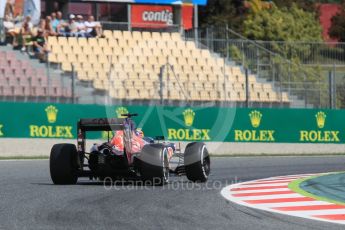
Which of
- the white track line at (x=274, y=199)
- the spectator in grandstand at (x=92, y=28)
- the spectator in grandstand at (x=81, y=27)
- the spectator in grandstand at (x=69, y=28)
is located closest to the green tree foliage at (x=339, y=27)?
the spectator in grandstand at (x=92, y=28)

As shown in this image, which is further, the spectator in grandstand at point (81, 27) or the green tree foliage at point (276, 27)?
the green tree foliage at point (276, 27)

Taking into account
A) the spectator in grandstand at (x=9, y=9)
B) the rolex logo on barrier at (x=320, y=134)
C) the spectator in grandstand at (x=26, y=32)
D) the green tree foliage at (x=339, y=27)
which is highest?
the green tree foliage at (x=339, y=27)

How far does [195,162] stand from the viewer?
15414 millimetres

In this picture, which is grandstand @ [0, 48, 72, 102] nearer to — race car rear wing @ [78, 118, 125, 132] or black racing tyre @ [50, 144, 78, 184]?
black racing tyre @ [50, 144, 78, 184]

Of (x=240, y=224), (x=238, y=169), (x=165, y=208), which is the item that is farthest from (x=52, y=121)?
(x=240, y=224)

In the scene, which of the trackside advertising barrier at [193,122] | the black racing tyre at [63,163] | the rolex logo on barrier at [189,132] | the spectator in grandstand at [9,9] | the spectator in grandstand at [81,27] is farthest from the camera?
the spectator in grandstand at [81,27]

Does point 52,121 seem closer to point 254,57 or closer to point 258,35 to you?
point 254,57

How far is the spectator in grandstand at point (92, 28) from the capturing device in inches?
1326

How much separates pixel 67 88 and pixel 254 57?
8.83m

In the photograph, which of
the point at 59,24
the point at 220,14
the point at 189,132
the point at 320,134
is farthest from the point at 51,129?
the point at 220,14

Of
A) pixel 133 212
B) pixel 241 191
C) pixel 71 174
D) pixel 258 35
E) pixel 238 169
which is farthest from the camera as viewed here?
pixel 258 35

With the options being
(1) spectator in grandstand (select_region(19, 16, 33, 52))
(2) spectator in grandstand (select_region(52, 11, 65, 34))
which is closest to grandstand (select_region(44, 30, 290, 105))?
(2) spectator in grandstand (select_region(52, 11, 65, 34))

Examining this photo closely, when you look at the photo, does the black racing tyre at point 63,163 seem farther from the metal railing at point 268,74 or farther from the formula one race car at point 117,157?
the metal railing at point 268,74

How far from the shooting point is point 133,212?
440 inches
